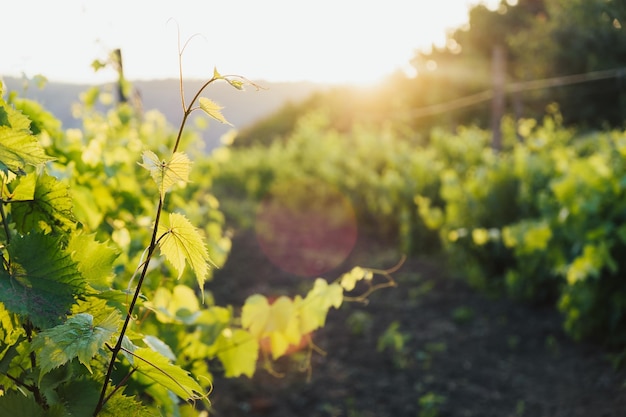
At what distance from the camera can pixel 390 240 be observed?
1041 centimetres

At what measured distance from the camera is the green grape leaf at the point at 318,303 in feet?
4.55

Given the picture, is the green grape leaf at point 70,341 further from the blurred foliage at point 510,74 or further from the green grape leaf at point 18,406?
the blurred foliage at point 510,74

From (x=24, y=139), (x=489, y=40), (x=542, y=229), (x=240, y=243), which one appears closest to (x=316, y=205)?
(x=240, y=243)

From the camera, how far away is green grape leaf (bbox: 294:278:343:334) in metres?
1.39

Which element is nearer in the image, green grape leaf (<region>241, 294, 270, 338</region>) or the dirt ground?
green grape leaf (<region>241, 294, 270, 338</region>)

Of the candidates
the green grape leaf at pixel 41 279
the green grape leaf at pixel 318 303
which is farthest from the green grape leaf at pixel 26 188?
the green grape leaf at pixel 318 303

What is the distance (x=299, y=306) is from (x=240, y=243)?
938cm

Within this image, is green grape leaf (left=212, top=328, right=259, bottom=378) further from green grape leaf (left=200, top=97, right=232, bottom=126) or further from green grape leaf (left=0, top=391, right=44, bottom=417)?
green grape leaf (left=200, top=97, right=232, bottom=126)

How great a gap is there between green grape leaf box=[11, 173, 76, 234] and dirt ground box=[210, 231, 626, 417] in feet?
9.99

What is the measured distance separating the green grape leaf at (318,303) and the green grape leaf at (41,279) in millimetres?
698

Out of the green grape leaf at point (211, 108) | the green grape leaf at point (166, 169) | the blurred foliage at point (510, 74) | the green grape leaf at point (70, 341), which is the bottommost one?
the green grape leaf at point (70, 341)

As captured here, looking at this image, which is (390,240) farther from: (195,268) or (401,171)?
(195,268)

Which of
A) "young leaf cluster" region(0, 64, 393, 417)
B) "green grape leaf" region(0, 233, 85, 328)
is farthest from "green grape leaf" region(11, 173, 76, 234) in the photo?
"green grape leaf" region(0, 233, 85, 328)

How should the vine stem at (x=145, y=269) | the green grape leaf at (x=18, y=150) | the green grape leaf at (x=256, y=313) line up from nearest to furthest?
the vine stem at (x=145, y=269) → the green grape leaf at (x=18, y=150) → the green grape leaf at (x=256, y=313)
